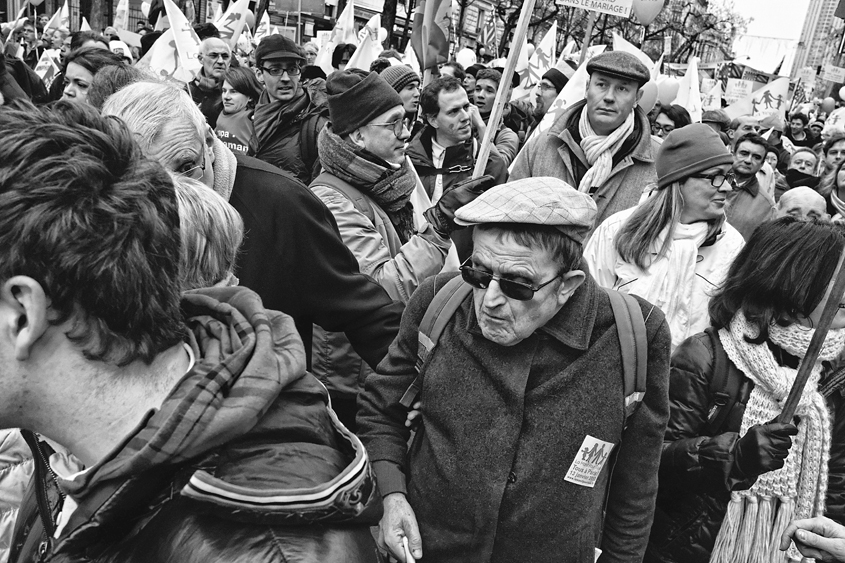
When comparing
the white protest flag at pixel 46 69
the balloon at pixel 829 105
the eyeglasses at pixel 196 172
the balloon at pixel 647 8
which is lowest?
the balloon at pixel 829 105

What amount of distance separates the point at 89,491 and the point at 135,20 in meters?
37.6

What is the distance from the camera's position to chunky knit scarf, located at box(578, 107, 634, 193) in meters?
4.09

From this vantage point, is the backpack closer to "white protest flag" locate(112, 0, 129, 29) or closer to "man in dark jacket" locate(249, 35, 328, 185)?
"man in dark jacket" locate(249, 35, 328, 185)

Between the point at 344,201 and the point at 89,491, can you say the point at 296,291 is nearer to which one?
the point at 344,201

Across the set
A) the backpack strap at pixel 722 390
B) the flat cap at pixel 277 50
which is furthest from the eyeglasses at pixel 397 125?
the flat cap at pixel 277 50

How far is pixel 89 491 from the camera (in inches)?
38.8

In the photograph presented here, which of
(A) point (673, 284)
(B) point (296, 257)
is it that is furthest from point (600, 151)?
(B) point (296, 257)

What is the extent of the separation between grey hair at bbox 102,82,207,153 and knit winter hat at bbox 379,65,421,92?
11.7 ft

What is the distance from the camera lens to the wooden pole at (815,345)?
2.14m

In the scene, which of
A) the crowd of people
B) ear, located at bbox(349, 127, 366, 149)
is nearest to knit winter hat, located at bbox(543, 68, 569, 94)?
the crowd of people

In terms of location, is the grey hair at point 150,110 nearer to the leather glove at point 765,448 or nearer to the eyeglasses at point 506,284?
the eyeglasses at point 506,284

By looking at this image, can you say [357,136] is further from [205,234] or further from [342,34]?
[342,34]

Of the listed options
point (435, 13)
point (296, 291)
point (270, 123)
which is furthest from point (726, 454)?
point (270, 123)

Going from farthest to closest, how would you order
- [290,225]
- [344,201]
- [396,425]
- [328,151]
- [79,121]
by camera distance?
[328,151], [344,201], [290,225], [396,425], [79,121]
